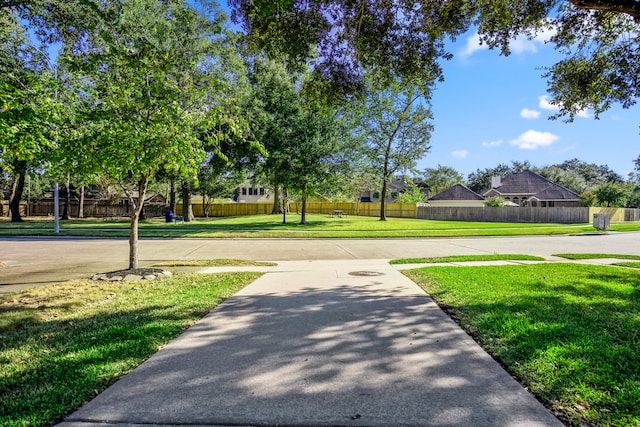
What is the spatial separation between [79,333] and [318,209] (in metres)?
57.2

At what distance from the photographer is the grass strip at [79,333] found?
3.11 m

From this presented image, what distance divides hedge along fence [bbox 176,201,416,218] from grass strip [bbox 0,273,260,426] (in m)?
46.0

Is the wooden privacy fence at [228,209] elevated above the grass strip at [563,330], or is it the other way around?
the wooden privacy fence at [228,209]

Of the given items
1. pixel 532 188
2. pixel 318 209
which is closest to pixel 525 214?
pixel 532 188

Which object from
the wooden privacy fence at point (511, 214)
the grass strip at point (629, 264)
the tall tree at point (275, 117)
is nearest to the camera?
the grass strip at point (629, 264)

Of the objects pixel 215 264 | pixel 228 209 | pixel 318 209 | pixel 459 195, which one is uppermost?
pixel 459 195

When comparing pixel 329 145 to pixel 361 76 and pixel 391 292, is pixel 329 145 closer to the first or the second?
pixel 361 76

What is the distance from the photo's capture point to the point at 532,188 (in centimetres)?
5747

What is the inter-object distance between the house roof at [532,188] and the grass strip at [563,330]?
176ft

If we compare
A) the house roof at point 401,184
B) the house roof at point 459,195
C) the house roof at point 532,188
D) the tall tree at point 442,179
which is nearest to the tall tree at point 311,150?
the house roof at point 459,195

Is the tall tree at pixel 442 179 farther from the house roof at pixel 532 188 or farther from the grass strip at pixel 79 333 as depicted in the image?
the grass strip at pixel 79 333

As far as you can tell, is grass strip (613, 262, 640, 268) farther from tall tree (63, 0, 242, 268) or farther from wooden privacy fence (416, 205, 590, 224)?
wooden privacy fence (416, 205, 590, 224)

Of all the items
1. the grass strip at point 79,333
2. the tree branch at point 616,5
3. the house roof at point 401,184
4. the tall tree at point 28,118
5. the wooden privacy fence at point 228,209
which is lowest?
the grass strip at point 79,333

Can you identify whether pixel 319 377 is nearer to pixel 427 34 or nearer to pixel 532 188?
pixel 427 34
